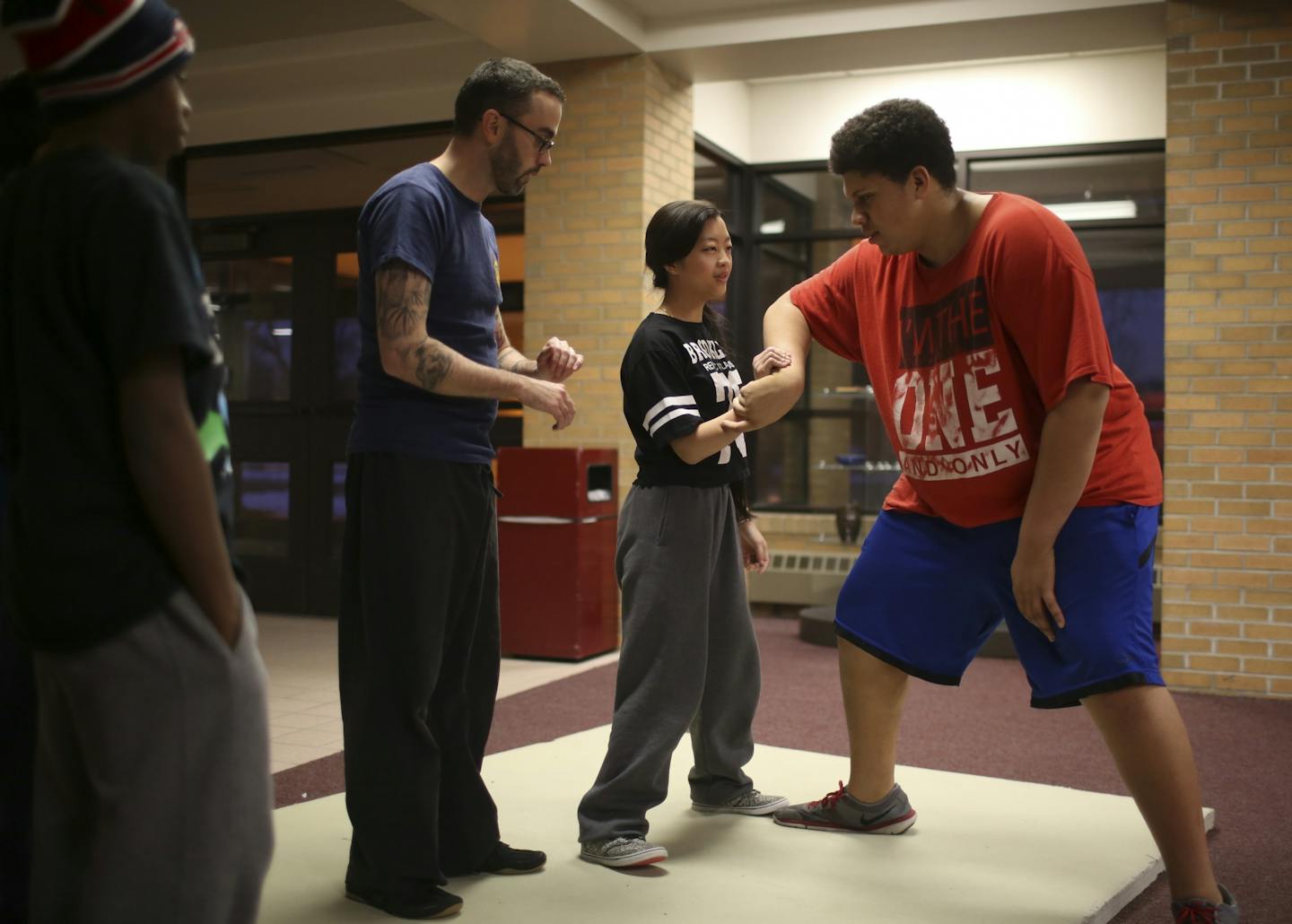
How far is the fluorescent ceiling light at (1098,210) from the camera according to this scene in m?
7.32

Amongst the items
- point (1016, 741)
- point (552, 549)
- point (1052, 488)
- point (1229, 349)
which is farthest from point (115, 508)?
point (1229, 349)

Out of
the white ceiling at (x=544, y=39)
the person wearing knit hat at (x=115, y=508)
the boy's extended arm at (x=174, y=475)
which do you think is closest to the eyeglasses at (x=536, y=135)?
Answer: the person wearing knit hat at (x=115, y=508)

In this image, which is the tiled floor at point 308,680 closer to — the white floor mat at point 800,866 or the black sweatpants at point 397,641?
the white floor mat at point 800,866

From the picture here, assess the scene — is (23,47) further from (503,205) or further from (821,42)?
(503,205)

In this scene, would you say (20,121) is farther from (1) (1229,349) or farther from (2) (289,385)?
(2) (289,385)

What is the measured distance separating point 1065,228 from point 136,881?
1930 millimetres

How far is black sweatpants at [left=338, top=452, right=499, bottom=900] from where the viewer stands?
7.76 ft

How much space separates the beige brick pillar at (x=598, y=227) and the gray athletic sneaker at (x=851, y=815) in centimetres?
326

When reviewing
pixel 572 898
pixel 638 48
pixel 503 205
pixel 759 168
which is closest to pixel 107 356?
pixel 572 898

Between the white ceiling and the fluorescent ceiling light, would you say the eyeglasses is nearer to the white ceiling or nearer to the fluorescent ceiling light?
the white ceiling

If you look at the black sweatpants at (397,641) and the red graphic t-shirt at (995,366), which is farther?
the black sweatpants at (397,641)

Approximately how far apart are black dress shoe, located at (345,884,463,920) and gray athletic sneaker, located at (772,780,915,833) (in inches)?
37.4

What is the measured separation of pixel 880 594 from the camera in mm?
2754

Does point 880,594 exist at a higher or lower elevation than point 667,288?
lower
